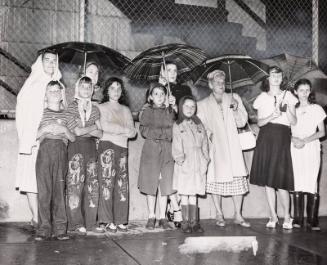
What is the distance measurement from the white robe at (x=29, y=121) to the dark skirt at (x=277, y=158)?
2722mm

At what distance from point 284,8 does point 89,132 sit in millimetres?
4703

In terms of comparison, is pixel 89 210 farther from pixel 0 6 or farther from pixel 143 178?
pixel 0 6

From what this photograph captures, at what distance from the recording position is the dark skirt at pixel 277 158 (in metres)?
6.06

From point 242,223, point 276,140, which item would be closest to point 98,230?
point 242,223

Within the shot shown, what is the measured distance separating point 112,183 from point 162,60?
161 centimetres

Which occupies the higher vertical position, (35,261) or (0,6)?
(0,6)

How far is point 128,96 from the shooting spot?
7.34 m

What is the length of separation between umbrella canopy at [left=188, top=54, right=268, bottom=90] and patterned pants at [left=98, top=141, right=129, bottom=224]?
4.44ft

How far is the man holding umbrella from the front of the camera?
6.11 m

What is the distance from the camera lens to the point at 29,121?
536 cm

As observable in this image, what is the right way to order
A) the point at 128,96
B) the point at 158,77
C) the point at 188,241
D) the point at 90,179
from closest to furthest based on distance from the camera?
the point at 188,241 → the point at 90,179 → the point at 158,77 → the point at 128,96

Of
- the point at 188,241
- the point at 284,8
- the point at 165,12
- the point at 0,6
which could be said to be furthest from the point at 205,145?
the point at 0,6

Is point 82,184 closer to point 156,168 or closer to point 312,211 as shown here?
point 156,168

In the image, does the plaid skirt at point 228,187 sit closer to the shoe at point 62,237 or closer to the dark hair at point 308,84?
the dark hair at point 308,84
